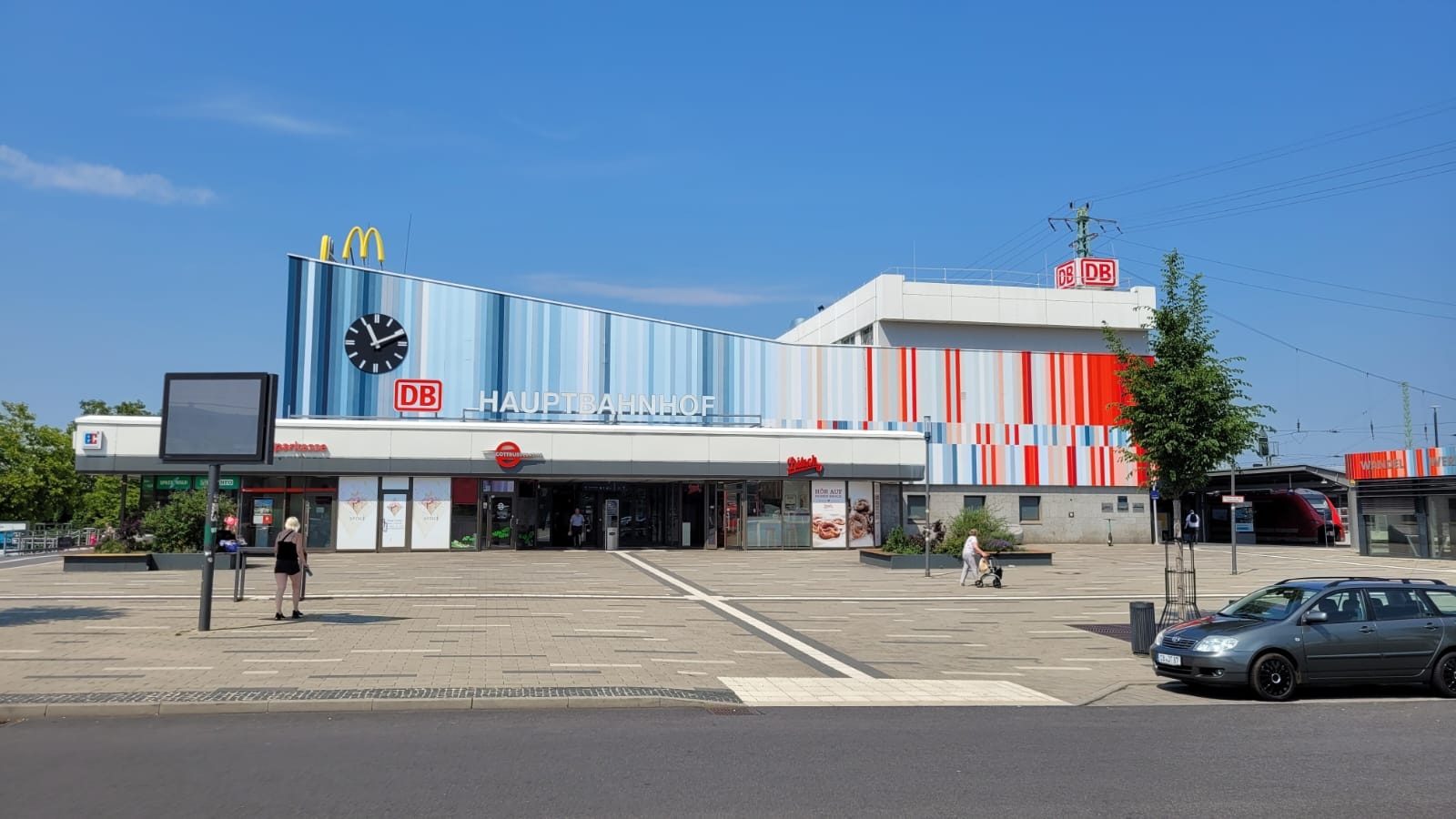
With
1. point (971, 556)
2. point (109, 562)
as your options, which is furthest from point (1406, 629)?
point (109, 562)

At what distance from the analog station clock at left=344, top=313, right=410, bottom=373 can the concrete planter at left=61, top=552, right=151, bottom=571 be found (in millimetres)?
14280

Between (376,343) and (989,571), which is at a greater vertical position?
(376,343)

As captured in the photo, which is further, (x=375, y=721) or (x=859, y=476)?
(x=859, y=476)

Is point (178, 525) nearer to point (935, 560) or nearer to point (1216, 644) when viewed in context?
point (935, 560)

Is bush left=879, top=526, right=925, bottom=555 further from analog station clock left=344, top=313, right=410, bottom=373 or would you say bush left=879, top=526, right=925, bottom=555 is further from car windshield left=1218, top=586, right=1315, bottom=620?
analog station clock left=344, top=313, right=410, bottom=373

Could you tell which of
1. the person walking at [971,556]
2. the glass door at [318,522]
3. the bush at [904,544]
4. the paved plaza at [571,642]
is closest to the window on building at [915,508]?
the bush at [904,544]

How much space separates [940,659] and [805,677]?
300 centimetres

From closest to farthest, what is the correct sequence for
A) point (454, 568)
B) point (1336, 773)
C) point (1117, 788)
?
point (1117, 788)
point (1336, 773)
point (454, 568)

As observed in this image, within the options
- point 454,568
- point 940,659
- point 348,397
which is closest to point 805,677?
point 940,659

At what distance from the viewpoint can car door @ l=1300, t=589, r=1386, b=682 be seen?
1289 centimetres

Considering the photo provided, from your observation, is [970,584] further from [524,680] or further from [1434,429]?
[1434,429]

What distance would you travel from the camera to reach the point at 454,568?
3066 cm

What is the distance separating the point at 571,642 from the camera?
1595 cm

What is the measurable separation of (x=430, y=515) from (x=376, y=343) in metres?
7.79
